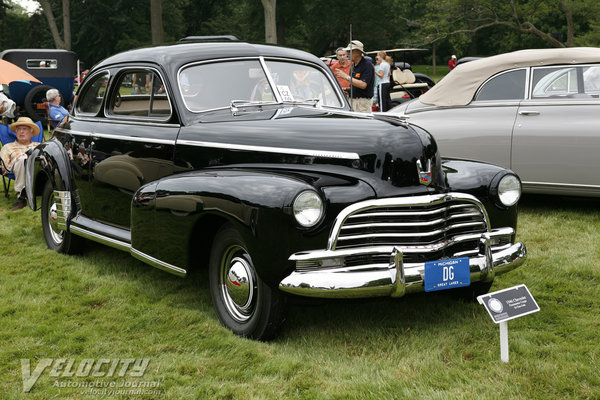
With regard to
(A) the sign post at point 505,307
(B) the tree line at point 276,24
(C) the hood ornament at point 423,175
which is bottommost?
(A) the sign post at point 505,307

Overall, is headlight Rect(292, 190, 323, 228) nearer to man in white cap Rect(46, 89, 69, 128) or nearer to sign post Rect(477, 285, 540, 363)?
sign post Rect(477, 285, 540, 363)

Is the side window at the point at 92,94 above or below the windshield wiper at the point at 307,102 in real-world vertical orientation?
above

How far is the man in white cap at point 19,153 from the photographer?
27.5ft

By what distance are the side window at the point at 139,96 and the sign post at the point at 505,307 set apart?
8.64ft

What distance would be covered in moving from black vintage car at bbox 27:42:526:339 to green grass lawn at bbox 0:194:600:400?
13.3 inches

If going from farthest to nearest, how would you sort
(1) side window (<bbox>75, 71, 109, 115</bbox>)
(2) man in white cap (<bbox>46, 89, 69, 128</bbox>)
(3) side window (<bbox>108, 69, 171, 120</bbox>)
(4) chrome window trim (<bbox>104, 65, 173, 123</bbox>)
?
(2) man in white cap (<bbox>46, 89, 69, 128</bbox>) → (1) side window (<bbox>75, 71, 109, 115</bbox>) → (3) side window (<bbox>108, 69, 171, 120</bbox>) → (4) chrome window trim (<bbox>104, 65, 173, 123</bbox>)

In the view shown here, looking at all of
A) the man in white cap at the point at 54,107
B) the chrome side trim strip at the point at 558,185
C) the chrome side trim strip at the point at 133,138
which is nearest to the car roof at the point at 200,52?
the chrome side trim strip at the point at 133,138

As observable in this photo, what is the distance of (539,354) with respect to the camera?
148 inches

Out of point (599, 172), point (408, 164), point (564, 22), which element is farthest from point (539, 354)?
point (564, 22)

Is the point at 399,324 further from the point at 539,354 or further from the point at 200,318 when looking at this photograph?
the point at 200,318

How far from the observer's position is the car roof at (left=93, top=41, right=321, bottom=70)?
495 cm

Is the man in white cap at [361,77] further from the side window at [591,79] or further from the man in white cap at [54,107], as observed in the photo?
the man in white cap at [54,107]

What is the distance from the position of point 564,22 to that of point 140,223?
49.2 metres

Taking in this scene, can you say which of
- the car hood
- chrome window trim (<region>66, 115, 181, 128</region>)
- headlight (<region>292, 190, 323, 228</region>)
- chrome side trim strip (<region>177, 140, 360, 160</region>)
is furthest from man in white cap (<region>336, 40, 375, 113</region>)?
headlight (<region>292, 190, 323, 228</region>)
